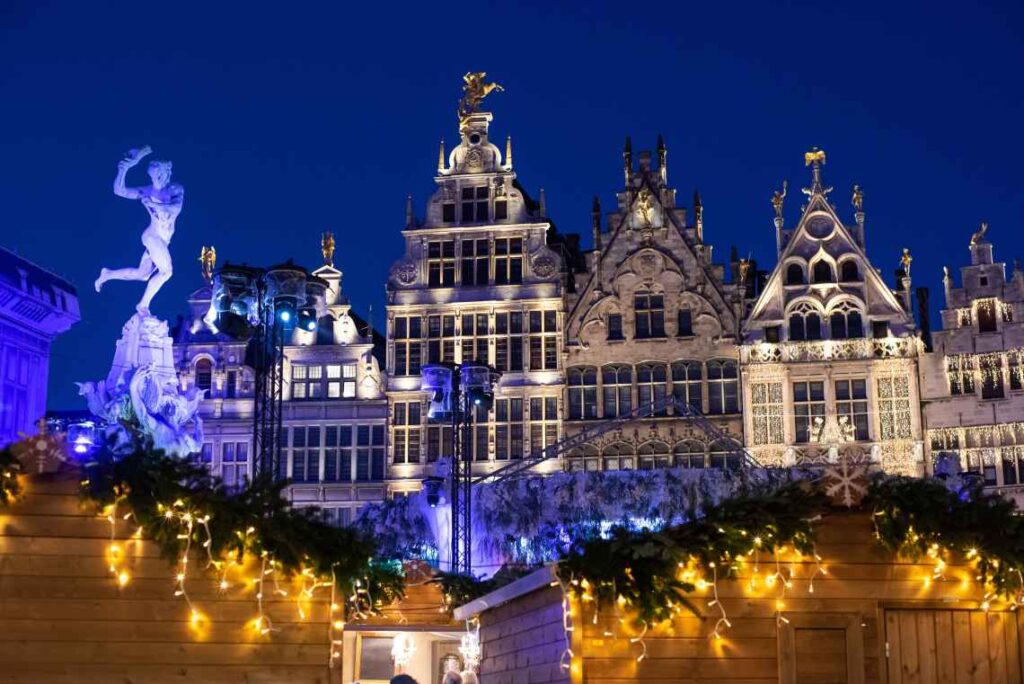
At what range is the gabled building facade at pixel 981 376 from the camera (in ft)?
109

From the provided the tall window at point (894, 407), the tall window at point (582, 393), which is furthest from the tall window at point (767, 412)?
the tall window at point (582, 393)

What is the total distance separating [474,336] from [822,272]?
8.93 metres

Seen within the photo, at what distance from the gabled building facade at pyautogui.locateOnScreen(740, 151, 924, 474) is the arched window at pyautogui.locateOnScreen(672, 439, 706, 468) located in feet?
4.00

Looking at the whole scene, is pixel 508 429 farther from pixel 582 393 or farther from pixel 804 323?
pixel 804 323

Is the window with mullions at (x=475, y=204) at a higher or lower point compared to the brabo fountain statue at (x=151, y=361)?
higher

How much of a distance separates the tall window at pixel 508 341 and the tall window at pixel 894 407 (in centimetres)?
900

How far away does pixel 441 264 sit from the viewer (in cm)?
3662

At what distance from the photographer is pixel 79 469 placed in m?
10.8

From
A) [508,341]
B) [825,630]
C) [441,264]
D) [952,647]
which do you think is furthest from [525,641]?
[441,264]

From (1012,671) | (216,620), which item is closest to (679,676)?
(1012,671)

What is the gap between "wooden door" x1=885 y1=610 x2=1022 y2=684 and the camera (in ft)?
36.2

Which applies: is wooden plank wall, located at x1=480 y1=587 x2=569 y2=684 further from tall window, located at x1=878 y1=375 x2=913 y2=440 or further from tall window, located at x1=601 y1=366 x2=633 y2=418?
tall window, located at x1=878 y1=375 x2=913 y2=440

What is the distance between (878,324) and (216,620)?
26.3m

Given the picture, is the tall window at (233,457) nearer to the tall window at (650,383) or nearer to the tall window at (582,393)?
the tall window at (582,393)
